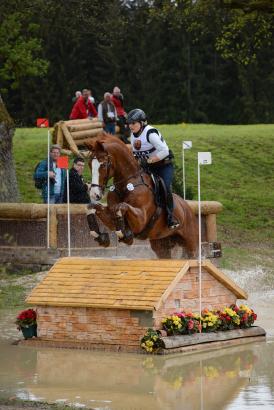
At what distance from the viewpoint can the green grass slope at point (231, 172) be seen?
28328 millimetres

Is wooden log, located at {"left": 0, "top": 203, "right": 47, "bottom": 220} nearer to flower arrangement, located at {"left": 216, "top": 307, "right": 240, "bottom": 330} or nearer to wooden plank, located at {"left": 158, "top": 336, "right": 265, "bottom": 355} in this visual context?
flower arrangement, located at {"left": 216, "top": 307, "right": 240, "bottom": 330}

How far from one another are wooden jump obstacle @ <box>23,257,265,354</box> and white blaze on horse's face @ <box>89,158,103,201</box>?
3.18 feet

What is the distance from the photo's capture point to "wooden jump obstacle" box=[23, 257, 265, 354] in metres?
14.1

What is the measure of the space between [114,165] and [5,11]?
16.4 meters

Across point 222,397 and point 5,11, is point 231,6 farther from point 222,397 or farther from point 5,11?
point 222,397

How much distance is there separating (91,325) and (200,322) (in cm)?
136

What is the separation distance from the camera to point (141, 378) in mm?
12305

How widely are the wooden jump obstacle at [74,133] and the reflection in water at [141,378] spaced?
14.4 m

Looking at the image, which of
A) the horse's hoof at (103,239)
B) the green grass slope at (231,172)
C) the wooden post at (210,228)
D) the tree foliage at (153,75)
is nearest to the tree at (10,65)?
the green grass slope at (231,172)

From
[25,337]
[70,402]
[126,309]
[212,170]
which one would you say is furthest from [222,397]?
[212,170]

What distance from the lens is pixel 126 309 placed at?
14.0 metres

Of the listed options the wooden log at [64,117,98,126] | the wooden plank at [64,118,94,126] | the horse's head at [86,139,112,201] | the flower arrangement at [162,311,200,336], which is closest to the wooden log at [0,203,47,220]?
the horse's head at [86,139,112,201]

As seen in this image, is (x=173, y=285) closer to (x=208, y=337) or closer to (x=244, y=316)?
(x=208, y=337)

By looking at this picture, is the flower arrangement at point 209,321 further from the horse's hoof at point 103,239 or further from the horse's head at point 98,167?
the horse's head at point 98,167
